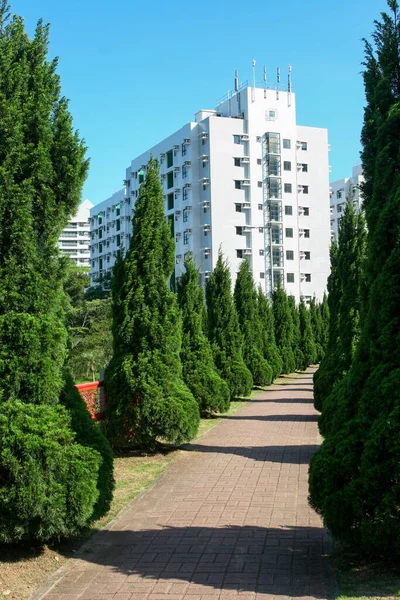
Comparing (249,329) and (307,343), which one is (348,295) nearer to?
(249,329)

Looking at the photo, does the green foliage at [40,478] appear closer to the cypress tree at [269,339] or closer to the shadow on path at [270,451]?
the shadow on path at [270,451]

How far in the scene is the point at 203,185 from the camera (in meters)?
55.1

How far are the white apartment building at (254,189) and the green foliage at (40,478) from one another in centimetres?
4639

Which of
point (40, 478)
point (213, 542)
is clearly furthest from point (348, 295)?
point (40, 478)

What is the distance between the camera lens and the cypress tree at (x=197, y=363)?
1517cm

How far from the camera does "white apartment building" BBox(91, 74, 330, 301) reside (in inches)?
2142

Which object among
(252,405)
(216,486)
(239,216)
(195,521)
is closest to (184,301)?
(252,405)

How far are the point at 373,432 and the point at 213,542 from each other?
2171 millimetres

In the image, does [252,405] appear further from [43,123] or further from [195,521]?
[43,123]

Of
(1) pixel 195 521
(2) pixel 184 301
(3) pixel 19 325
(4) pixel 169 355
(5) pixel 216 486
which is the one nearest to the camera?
(3) pixel 19 325

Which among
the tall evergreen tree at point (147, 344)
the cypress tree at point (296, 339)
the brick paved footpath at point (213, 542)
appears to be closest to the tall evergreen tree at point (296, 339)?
the cypress tree at point (296, 339)

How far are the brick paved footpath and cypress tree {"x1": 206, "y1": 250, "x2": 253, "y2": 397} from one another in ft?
28.5

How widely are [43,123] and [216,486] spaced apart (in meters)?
5.17

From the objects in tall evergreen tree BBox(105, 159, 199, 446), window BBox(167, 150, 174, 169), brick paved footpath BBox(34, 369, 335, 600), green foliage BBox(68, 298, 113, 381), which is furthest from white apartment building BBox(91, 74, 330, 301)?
brick paved footpath BBox(34, 369, 335, 600)
